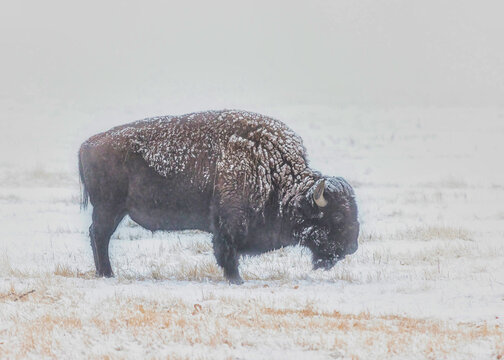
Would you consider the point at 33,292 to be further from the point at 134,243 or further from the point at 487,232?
the point at 487,232

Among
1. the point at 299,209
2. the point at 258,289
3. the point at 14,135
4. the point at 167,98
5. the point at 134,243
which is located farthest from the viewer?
the point at 167,98

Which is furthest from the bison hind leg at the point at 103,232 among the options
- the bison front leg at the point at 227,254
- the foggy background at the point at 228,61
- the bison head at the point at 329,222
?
the foggy background at the point at 228,61

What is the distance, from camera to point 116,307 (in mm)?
7316

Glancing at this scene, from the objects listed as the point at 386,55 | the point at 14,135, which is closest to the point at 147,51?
the point at 386,55

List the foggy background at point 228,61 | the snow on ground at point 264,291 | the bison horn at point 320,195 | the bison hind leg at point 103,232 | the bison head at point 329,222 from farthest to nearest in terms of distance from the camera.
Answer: the foggy background at point 228,61
the bison hind leg at point 103,232
the bison head at point 329,222
the bison horn at point 320,195
the snow on ground at point 264,291

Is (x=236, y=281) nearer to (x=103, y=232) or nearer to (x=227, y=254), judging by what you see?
(x=227, y=254)

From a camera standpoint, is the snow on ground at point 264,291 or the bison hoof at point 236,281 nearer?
the snow on ground at point 264,291

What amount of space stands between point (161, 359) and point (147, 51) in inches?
3387

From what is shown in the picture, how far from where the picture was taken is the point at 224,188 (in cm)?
926

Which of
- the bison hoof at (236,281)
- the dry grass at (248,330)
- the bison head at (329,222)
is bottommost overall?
the bison hoof at (236,281)

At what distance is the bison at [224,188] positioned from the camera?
921cm

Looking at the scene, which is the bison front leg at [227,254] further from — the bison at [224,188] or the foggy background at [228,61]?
the foggy background at [228,61]

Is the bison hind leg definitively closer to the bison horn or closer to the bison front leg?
Result: the bison front leg

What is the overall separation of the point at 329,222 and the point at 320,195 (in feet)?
1.30
